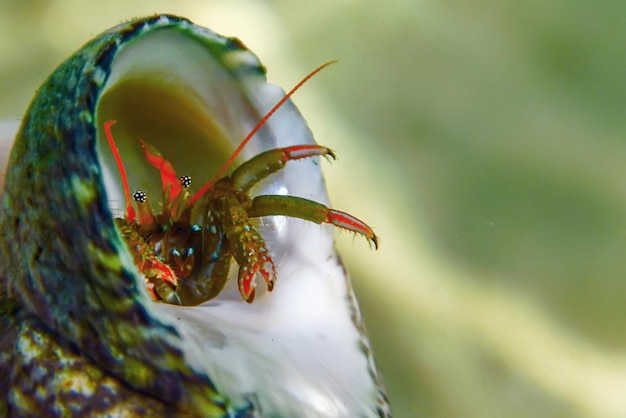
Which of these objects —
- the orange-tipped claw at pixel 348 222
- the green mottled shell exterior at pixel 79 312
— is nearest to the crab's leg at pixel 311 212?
the orange-tipped claw at pixel 348 222

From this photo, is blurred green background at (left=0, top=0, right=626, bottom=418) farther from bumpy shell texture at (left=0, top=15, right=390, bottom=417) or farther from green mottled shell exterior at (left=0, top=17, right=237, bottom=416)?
green mottled shell exterior at (left=0, top=17, right=237, bottom=416)

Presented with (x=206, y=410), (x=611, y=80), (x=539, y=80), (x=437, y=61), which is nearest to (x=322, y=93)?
(x=437, y=61)

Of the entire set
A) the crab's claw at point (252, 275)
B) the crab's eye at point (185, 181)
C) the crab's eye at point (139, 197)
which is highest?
the crab's eye at point (185, 181)

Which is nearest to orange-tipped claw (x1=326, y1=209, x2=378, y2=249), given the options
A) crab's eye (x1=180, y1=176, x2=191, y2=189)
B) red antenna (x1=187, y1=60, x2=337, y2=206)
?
red antenna (x1=187, y1=60, x2=337, y2=206)

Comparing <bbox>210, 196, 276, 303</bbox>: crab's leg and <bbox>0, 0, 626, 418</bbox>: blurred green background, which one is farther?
<bbox>0, 0, 626, 418</bbox>: blurred green background

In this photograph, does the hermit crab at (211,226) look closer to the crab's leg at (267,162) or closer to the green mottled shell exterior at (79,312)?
the crab's leg at (267,162)

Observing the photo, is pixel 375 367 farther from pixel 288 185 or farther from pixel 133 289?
pixel 133 289

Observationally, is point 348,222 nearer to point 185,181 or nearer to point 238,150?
point 238,150
